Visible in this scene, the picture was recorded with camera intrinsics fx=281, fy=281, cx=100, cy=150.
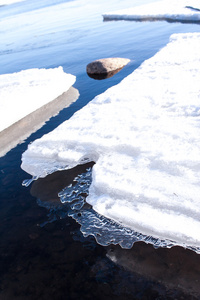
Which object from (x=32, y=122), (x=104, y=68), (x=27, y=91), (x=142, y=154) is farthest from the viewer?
(x=104, y=68)

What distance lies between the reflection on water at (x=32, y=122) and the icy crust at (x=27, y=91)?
0.32ft

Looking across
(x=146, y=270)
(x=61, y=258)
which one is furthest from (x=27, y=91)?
(x=146, y=270)

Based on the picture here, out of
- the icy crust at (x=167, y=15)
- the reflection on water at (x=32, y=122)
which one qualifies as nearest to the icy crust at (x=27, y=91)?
the reflection on water at (x=32, y=122)

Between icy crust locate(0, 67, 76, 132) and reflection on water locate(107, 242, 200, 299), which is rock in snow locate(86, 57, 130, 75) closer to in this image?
icy crust locate(0, 67, 76, 132)

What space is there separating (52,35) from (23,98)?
28.9 ft

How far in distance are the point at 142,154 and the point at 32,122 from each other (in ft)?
8.17

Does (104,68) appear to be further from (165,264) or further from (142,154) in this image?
(165,264)

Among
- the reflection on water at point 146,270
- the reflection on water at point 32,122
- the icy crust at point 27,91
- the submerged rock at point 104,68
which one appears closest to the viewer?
the reflection on water at point 146,270

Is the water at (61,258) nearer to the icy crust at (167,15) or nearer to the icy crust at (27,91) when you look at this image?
the icy crust at (27,91)

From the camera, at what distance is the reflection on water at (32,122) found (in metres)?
4.12

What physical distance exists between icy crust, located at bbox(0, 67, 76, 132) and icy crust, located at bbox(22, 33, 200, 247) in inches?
45.9

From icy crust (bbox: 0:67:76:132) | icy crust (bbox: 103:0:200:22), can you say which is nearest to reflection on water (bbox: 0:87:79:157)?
icy crust (bbox: 0:67:76:132)

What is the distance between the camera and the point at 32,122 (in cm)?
468

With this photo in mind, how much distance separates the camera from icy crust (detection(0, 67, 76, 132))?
4547mm
